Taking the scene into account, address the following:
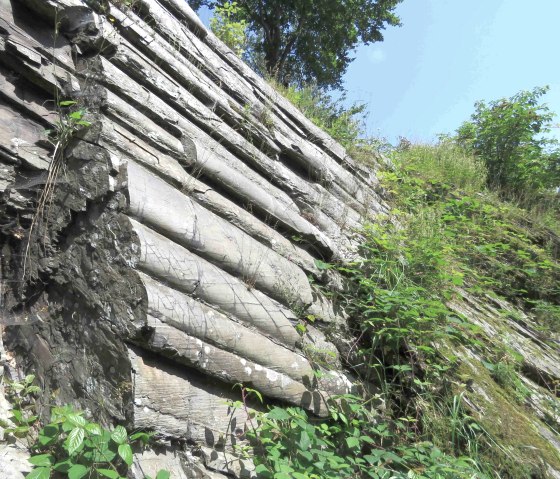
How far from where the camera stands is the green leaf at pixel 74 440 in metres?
2.09

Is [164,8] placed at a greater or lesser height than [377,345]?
greater

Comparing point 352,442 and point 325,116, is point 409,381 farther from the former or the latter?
point 325,116

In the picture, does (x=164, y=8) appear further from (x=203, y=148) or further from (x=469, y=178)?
Answer: (x=469, y=178)

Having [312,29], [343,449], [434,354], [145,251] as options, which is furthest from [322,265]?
[312,29]

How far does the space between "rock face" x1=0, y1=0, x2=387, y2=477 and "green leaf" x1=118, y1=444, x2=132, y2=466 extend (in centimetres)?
20

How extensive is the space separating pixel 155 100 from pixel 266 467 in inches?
113

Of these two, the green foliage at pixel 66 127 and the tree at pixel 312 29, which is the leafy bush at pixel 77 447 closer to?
the green foliage at pixel 66 127

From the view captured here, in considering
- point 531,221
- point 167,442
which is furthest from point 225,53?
point 531,221

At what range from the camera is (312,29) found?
738 inches

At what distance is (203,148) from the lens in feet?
12.8

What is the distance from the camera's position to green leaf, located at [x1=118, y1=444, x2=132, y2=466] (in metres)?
2.10

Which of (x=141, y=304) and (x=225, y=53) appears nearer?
(x=141, y=304)

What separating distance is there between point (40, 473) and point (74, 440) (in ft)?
0.59

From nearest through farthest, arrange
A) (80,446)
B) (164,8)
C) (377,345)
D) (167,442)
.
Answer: (80,446) → (167,442) → (377,345) → (164,8)
